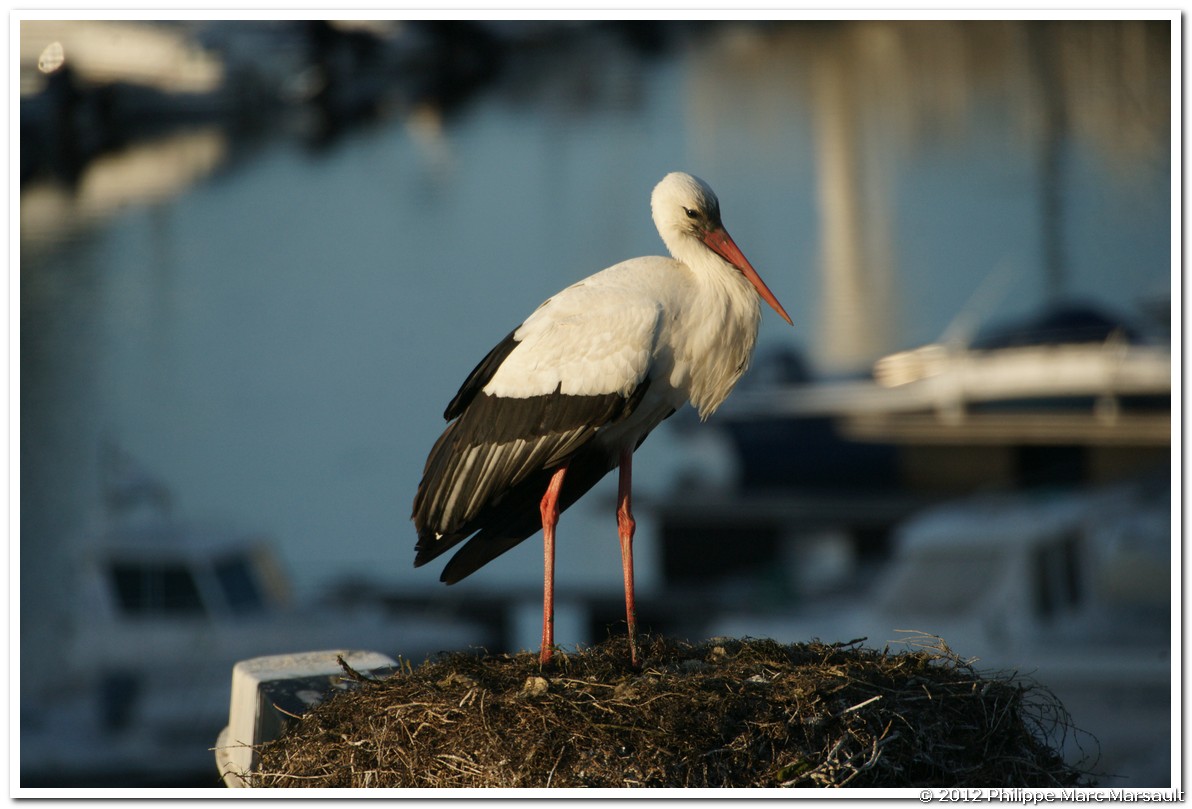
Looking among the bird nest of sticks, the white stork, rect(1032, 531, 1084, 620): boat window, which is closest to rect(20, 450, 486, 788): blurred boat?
rect(1032, 531, 1084, 620): boat window

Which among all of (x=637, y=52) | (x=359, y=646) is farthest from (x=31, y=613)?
(x=637, y=52)

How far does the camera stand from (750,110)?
3198 centimetres

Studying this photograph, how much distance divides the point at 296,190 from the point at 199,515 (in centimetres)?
1106

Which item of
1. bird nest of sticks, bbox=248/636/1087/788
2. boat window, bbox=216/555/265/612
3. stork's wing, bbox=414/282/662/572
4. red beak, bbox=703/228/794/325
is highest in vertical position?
red beak, bbox=703/228/794/325

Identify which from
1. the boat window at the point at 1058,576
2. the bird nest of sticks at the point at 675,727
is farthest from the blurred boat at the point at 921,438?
the bird nest of sticks at the point at 675,727

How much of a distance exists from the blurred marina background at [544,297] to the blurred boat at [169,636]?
0.18 feet

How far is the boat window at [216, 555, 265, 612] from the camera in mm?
15898

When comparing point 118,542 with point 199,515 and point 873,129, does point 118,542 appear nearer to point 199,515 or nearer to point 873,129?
point 199,515

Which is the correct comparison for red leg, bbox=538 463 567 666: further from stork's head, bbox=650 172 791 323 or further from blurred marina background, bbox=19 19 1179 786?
blurred marina background, bbox=19 19 1179 786

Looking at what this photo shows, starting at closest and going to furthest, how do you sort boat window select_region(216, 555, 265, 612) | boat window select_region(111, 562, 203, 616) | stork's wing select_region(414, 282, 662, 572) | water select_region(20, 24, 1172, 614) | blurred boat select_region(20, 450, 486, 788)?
stork's wing select_region(414, 282, 662, 572) → blurred boat select_region(20, 450, 486, 788) → boat window select_region(111, 562, 203, 616) → boat window select_region(216, 555, 265, 612) → water select_region(20, 24, 1172, 614)

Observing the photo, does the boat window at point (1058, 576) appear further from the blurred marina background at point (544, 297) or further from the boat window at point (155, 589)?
the boat window at point (155, 589)

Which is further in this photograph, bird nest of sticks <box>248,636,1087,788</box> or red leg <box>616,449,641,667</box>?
red leg <box>616,449,641,667</box>

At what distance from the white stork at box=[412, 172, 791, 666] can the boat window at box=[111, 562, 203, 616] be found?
11.4 m

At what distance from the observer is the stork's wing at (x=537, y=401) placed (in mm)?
4637
